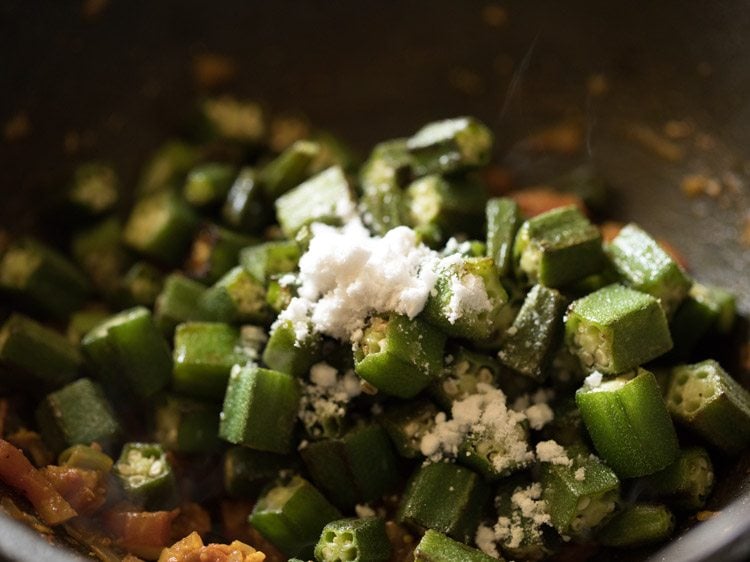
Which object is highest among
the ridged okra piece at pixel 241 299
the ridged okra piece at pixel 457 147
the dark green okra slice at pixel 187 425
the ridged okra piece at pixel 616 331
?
the ridged okra piece at pixel 457 147

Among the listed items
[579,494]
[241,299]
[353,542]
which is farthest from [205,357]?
[579,494]

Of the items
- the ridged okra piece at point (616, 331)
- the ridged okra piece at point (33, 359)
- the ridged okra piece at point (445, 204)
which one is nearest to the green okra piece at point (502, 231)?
the ridged okra piece at point (445, 204)

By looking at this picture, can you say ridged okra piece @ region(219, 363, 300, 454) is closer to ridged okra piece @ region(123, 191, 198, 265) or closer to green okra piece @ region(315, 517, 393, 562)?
green okra piece @ region(315, 517, 393, 562)

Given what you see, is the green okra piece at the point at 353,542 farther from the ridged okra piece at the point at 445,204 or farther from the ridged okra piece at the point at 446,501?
the ridged okra piece at the point at 445,204

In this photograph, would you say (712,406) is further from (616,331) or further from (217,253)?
(217,253)

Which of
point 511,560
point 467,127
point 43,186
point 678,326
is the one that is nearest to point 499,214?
point 467,127

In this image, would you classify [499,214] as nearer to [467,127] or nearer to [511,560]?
[467,127]
